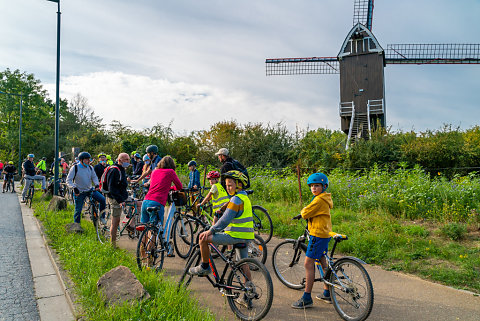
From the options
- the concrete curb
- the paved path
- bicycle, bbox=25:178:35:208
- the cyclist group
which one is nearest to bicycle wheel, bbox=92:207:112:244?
the cyclist group

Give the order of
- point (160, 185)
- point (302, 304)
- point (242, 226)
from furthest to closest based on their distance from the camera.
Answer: point (160, 185), point (302, 304), point (242, 226)

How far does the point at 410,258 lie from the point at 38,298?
5.86 metres

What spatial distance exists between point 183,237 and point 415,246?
14.4ft

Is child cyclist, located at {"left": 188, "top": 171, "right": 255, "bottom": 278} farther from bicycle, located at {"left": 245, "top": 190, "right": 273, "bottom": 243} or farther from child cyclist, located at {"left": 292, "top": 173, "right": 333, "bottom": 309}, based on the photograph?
bicycle, located at {"left": 245, "top": 190, "right": 273, "bottom": 243}

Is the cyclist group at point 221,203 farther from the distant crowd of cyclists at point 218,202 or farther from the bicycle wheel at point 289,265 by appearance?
the bicycle wheel at point 289,265

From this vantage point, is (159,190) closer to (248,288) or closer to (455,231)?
(248,288)

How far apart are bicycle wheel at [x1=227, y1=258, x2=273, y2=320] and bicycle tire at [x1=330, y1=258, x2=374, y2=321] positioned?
955 mm

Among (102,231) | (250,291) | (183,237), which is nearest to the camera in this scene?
(250,291)

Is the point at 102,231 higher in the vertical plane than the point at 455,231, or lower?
lower

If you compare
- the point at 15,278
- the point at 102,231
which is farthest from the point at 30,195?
the point at 15,278

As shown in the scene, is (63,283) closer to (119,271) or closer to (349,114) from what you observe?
(119,271)

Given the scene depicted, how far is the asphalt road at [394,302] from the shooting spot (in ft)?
13.7

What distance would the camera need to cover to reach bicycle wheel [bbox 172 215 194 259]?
258 inches

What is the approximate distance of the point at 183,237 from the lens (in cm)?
667
